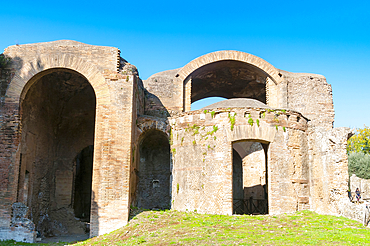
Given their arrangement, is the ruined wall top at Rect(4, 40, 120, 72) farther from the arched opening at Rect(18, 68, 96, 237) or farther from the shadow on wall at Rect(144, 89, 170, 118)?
the shadow on wall at Rect(144, 89, 170, 118)

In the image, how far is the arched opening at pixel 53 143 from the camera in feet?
47.4

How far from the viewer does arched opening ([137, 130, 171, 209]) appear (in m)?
17.8

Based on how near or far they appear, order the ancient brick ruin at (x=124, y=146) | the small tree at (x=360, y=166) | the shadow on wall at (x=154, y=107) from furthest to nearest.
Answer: the small tree at (x=360, y=166)
the shadow on wall at (x=154, y=107)
the ancient brick ruin at (x=124, y=146)

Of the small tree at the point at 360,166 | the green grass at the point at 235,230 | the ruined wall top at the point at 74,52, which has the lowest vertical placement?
the green grass at the point at 235,230

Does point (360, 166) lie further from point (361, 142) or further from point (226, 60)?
point (226, 60)

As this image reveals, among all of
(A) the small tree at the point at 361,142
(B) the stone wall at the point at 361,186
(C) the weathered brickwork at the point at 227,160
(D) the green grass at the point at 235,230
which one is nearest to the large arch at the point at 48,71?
(C) the weathered brickwork at the point at 227,160

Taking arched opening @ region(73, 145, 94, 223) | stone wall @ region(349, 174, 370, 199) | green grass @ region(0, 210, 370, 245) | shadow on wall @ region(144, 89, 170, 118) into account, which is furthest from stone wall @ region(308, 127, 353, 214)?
arched opening @ region(73, 145, 94, 223)

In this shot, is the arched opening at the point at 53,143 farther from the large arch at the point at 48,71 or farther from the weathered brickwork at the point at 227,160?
the weathered brickwork at the point at 227,160

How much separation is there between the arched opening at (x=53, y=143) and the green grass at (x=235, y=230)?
4.67 m

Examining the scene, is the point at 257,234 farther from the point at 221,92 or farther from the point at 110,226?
the point at 221,92

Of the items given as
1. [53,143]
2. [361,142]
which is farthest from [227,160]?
[361,142]

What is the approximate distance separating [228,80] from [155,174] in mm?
6398

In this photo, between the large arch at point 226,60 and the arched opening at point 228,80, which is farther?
the arched opening at point 228,80

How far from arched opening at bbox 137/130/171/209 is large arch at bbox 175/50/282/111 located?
7.75 feet
